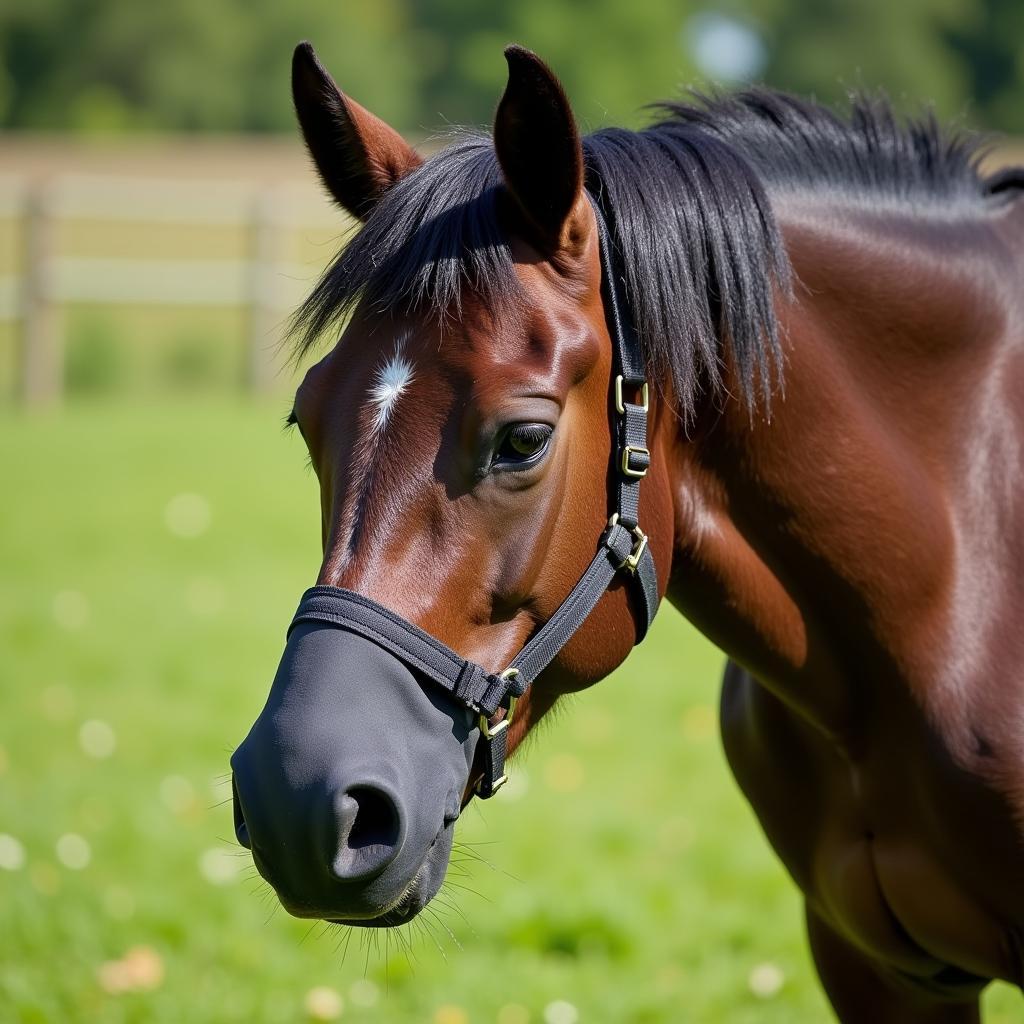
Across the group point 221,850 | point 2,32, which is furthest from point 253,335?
point 2,32

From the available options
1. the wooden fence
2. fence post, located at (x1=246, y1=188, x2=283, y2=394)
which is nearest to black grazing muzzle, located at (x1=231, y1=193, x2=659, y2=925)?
the wooden fence

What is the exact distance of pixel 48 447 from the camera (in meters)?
11.5

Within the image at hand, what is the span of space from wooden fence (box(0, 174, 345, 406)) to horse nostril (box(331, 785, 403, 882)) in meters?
11.8

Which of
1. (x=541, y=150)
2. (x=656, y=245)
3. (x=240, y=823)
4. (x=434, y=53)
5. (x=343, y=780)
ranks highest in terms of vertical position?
(x=541, y=150)

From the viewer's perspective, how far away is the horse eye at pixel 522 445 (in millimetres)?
1799

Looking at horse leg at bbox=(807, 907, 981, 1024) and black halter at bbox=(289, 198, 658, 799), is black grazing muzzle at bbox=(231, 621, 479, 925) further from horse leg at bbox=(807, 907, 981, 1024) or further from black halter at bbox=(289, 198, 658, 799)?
horse leg at bbox=(807, 907, 981, 1024)

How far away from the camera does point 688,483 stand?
6.93 feet

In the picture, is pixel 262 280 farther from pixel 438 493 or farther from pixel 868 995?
pixel 438 493

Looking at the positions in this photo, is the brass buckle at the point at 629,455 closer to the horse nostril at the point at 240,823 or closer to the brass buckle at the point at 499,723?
the brass buckle at the point at 499,723

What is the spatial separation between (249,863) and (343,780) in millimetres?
2930

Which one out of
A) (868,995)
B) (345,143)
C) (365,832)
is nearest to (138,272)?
(345,143)

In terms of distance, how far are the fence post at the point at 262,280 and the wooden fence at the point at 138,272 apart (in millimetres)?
12

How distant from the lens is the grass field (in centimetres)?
355

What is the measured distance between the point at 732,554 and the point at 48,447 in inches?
408
